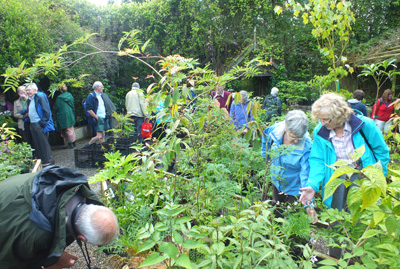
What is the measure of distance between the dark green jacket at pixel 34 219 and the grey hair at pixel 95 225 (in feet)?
0.41

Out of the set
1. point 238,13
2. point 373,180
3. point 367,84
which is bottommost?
point 367,84

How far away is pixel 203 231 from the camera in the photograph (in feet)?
4.72

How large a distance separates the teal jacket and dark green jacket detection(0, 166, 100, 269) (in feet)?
6.50

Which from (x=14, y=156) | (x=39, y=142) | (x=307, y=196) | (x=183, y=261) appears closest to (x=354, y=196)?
(x=183, y=261)

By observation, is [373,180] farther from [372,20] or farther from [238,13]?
[372,20]

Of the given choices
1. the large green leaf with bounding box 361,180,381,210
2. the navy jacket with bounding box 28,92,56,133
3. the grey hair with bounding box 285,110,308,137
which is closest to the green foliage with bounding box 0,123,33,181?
the navy jacket with bounding box 28,92,56,133

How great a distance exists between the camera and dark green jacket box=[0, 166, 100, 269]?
4.98ft

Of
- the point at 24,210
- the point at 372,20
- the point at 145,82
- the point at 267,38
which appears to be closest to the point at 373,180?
the point at 24,210

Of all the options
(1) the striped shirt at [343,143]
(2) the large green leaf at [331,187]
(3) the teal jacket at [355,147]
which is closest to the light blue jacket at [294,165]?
(3) the teal jacket at [355,147]

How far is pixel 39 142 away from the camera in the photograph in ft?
19.4

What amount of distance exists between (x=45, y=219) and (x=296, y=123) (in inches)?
85.0

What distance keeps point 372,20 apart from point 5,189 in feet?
57.9

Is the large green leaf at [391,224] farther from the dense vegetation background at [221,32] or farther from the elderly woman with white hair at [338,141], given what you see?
the dense vegetation background at [221,32]

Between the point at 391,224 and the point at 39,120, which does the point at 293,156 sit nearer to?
the point at 391,224
